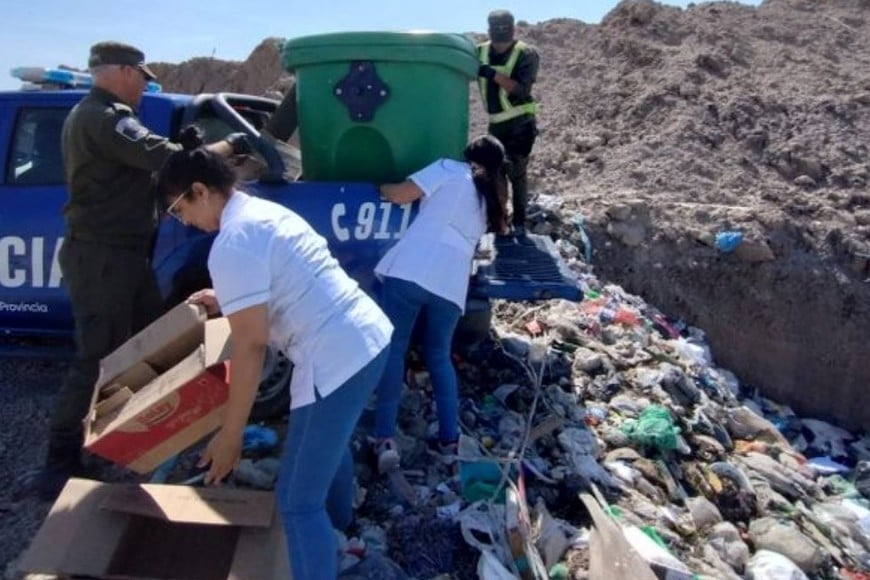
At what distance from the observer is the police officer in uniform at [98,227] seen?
378 centimetres

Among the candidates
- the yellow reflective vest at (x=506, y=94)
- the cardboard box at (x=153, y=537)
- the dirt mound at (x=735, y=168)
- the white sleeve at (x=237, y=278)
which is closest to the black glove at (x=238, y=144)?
the white sleeve at (x=237, y=278)

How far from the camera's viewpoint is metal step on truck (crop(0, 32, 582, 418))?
4305 mm

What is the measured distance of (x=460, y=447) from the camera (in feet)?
14.5

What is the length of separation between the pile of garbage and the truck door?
5.15 feet

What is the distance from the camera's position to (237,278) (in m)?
2.54

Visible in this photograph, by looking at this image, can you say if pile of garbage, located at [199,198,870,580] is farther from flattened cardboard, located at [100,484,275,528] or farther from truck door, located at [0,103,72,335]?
truck door, located at [0,103,72,335]

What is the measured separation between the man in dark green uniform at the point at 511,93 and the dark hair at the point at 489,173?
2.04 metres

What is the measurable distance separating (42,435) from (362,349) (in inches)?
99.2

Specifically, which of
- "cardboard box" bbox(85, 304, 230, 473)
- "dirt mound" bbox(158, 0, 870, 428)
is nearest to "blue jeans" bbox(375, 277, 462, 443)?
"cardboard box" bbox(85, 304, 230, 473)

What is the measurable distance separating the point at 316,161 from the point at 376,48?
0.63 m

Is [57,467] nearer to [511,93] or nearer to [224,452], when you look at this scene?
[224,452]

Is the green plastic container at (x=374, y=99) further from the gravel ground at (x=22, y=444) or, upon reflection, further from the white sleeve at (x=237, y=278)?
the white sleeve at (x=237, y=278)

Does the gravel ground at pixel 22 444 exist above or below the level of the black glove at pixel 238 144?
below

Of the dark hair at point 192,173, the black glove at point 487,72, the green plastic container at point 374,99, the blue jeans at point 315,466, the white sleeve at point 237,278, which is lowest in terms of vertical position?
the blue jeans at point 315,466
